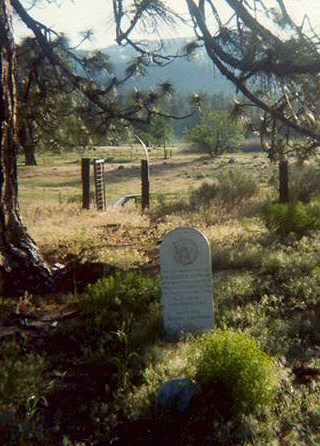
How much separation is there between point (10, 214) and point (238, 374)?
12.6 feet

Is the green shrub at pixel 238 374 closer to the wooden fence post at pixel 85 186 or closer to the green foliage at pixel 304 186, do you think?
the green foliage at pixel 304 186

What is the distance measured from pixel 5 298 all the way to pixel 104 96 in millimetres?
4999

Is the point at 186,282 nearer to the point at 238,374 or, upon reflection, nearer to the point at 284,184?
the point at 238,374

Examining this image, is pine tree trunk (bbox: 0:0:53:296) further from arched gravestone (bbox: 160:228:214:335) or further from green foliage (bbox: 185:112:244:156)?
green foliage (bbox: 185:112:244:156)

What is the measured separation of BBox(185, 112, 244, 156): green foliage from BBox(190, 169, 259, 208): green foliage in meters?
34.8

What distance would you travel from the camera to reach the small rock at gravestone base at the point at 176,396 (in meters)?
4.27

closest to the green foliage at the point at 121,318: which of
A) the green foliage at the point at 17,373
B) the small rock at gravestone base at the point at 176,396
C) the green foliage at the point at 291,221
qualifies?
the green foliage at the point at 17,373

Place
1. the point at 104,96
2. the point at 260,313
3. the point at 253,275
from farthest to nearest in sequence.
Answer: the point at 104,96 < the point at 253,275 < the point at 260,313

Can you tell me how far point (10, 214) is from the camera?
7.30 m

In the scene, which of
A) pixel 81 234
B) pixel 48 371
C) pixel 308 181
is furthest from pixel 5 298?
pixel 308 181

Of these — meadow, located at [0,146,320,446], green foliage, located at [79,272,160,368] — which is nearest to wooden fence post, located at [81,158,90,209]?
meadow, located at [0,146,320,446]

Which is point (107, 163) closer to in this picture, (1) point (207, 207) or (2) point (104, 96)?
(1) point (207, 207)

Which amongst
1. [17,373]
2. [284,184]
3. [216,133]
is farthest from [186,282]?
[216,133]

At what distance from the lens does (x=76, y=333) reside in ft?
19.3
